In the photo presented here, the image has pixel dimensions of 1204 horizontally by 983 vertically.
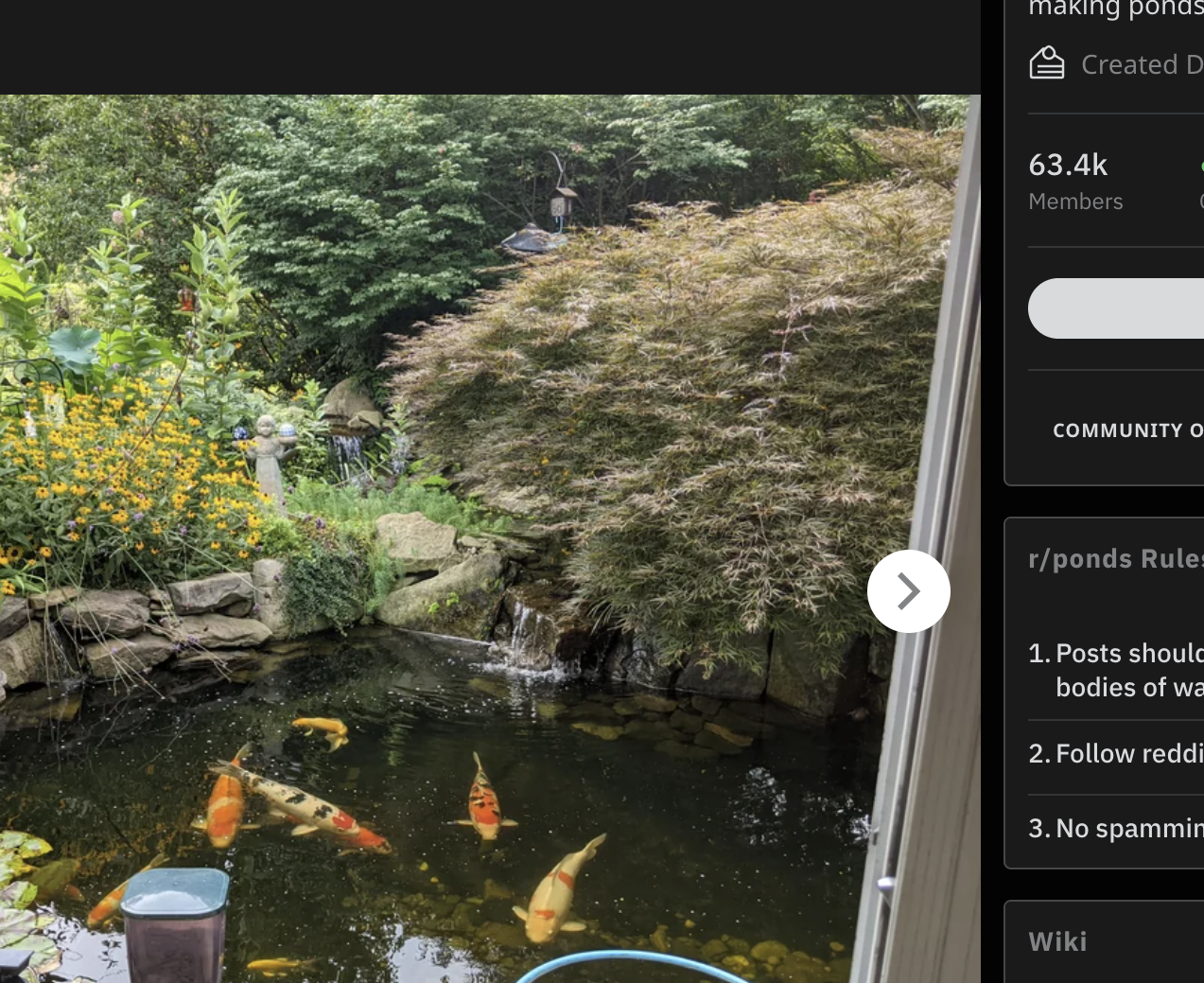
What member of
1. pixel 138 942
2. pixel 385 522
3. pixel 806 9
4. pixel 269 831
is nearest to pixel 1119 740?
pixel 806 9

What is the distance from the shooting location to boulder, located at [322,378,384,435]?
6.25m

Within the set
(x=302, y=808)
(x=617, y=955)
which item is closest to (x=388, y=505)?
(x=302, y=808)

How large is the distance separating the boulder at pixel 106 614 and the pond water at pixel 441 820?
201 mm

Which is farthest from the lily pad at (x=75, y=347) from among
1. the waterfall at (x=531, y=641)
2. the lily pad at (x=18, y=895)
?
the lily pad at (x=18, y=895)

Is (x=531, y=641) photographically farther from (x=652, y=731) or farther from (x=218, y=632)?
(x=218, y=632)

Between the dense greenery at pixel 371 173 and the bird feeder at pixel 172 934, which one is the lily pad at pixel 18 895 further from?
the dense greenery at pixel 371 173

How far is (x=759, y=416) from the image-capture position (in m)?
2.88

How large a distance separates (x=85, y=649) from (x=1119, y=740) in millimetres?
3334

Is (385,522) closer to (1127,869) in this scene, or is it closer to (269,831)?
(269,831)

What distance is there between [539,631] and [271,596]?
1030 millimetres

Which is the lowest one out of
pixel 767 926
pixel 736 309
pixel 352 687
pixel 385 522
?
pixel 767 926

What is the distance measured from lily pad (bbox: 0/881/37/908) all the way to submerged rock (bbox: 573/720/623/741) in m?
1.51

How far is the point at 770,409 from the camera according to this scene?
2.91 meters

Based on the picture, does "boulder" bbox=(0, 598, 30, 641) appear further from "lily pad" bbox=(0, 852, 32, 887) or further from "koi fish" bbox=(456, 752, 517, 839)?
"koi fish" bbox=(456, 752, 517, 839)
